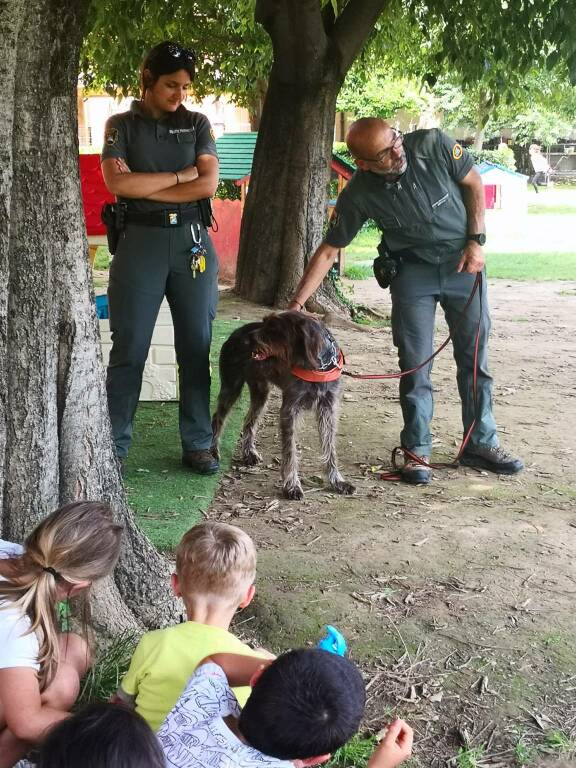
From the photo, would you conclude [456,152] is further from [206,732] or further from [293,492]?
[206,732]

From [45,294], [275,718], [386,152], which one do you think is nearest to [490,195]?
[386,152]

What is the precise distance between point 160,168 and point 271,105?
244 inches

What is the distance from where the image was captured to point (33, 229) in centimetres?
312

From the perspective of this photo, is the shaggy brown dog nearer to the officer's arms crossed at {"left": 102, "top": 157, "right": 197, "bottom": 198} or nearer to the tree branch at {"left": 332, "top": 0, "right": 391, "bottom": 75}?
the officer's arms crossed at {"left": 102, "top": 157, "right": 197, "bottom": 198}

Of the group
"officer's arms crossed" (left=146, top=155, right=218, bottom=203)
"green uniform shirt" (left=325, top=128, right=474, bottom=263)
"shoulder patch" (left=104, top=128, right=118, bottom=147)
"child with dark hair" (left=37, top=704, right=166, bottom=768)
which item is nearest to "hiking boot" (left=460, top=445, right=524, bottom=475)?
"green uniform shirt" (left=325, top=128, right=474, bottom=263)

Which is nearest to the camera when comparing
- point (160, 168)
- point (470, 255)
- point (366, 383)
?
point (160, 168)

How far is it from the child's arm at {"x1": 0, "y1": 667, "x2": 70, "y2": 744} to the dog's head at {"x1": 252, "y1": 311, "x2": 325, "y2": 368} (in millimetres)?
3050

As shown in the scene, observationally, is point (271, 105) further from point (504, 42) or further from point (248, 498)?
point (248, 498)

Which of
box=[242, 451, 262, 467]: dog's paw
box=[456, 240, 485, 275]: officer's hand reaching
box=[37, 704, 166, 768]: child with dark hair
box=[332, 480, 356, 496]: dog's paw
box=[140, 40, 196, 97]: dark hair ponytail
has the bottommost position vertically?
box=[242, 451, 262, 467]: dog's paw

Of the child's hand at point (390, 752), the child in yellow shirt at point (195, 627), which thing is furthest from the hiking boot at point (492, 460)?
the child's hand at point (390, 752)

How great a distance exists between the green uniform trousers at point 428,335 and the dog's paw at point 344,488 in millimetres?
523

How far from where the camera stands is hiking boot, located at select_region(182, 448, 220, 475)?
18.6 ft

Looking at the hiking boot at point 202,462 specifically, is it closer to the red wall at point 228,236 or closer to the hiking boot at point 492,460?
the hiking boot at point 492,460

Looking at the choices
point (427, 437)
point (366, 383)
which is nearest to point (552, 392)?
point (366, 383)
